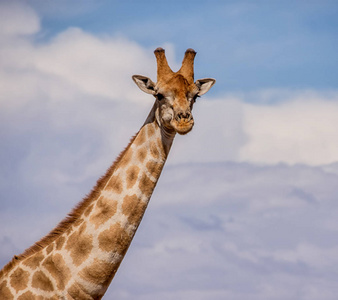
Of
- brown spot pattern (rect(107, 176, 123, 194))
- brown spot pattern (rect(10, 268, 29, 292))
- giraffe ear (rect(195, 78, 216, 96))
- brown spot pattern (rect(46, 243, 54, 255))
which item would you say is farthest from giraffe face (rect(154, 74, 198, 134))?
brown spot pattern (rect(10, 268, 29, 292))

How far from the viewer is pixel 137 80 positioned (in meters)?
13.8

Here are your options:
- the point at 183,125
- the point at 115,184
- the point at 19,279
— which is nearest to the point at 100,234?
the point at 115,184

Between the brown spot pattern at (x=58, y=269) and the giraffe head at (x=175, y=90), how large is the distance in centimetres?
369

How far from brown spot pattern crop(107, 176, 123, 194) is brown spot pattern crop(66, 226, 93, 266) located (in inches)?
→ 43.5

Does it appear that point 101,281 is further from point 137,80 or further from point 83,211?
point 137,80

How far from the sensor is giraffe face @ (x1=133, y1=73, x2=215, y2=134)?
1245cm

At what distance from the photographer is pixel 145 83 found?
1378 centimetres

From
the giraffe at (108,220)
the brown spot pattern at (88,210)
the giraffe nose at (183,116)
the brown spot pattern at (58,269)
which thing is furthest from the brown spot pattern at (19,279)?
the giraffe nose at (183,116)

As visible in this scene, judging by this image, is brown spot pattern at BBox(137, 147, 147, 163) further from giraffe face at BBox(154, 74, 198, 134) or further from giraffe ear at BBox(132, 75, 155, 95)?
giraffe ear at BBox(132, 75, 155, 95)

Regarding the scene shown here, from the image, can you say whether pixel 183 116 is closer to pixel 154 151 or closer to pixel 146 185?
pixel 154 151

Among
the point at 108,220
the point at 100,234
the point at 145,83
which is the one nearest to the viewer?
the point at 100,234

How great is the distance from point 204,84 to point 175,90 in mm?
1390

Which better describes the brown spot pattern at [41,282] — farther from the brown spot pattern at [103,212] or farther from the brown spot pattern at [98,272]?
the brown spot pattern at [103,212]

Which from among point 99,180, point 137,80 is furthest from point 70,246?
point 137,80
